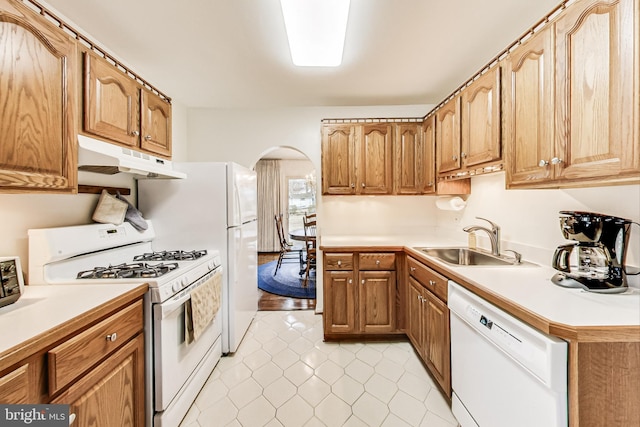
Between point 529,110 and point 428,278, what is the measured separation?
1185 mm

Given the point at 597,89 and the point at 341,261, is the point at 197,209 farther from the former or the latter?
the point at 597,89

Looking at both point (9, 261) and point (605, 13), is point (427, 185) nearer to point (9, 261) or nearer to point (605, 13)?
point (605, 13)

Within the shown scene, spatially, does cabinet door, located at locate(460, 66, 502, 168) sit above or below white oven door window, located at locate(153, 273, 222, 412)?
above

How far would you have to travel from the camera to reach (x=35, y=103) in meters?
1.09

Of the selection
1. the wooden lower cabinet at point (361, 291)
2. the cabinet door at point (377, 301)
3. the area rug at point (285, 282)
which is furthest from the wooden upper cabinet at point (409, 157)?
the area rug at point (285, 282)

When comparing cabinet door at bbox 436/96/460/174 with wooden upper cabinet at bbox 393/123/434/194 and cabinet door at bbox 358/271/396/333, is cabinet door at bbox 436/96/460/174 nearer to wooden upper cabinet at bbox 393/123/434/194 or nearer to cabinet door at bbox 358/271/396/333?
wooden upper cabinet at bbox 393/123/434/194

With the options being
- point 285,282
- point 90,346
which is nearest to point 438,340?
point 90,346

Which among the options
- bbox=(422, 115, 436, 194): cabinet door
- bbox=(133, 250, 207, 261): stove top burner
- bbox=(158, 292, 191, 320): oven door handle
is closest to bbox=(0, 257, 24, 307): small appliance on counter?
bbox=(158, 292, 191, 320): oven door handle

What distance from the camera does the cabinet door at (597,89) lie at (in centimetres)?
93

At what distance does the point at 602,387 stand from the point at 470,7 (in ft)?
6.24

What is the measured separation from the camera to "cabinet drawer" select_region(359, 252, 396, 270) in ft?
8.07

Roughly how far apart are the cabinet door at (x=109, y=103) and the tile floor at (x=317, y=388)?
1.79m

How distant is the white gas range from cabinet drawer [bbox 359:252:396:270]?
50.2 inches

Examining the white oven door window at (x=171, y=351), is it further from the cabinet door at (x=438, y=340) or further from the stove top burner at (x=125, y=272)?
the cabinet door at (x=438, y=340)
